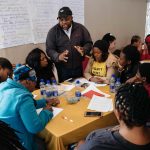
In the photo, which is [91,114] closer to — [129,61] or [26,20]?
[129,61]

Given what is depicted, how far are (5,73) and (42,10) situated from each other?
1417mm

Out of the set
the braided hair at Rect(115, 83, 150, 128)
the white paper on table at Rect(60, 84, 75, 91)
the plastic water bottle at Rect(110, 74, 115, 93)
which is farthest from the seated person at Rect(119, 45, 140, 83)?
the braided hair at Rect(115, 83, 150, 128)

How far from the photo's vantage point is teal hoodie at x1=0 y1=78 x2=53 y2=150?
1.49 metres

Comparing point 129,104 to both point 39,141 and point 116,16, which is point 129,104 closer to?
point 39,141

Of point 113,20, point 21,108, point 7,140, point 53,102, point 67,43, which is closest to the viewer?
point 7,140

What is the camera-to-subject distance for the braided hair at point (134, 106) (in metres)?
1.03

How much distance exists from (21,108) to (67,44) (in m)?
1.48

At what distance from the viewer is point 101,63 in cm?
285

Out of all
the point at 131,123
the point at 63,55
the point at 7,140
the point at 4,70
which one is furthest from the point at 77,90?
the point at 7,140

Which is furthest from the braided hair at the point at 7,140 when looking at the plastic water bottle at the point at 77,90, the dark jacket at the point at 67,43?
the dark jacket at the point at 67,43

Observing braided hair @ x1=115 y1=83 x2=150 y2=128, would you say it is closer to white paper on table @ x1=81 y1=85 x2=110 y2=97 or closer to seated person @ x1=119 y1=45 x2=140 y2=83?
white paper on table @ x1=81 y1=85 x2=110 y2=97

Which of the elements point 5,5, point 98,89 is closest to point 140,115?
point 98,89

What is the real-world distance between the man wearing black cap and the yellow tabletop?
969mm

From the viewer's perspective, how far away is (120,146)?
1051 millimetres
